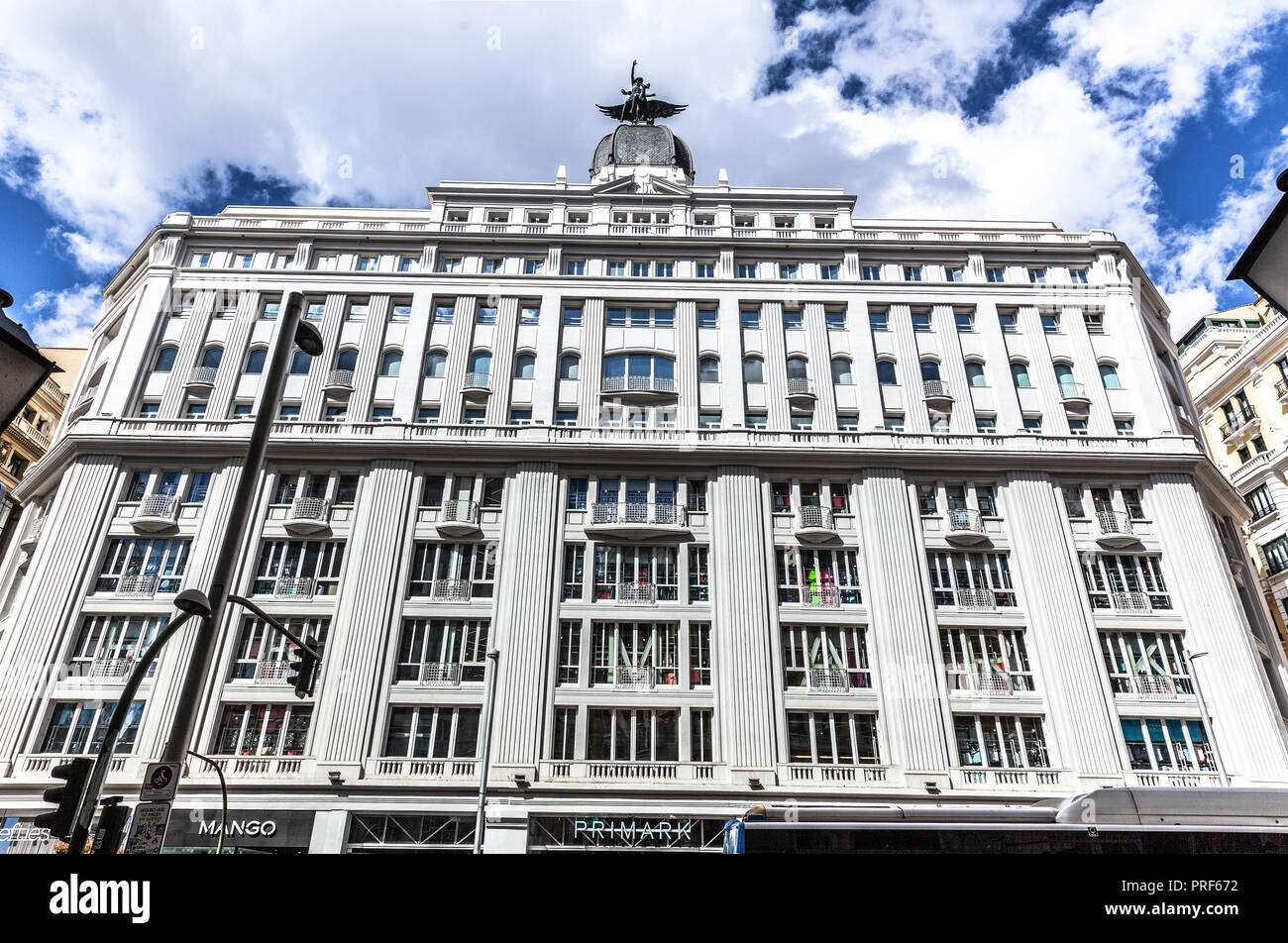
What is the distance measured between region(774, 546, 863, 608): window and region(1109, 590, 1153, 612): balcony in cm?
1078

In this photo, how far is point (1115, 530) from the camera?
3400 cm

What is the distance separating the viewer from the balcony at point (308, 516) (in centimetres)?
3294

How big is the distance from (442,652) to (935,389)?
87.4 feet

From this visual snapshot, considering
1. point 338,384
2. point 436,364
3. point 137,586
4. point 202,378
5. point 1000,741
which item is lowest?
point 1000,741

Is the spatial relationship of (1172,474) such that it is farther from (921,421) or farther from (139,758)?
(139,758)

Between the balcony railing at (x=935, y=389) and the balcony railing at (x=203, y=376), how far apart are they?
35.3 meters

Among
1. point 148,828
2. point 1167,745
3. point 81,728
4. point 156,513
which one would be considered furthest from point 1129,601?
point 81,728

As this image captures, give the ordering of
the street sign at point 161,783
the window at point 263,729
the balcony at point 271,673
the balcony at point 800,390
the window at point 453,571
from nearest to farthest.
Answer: the street sign at point 161,783 < the window at point 263,729 < the balcony at point 271,673 < the window at point 453,571 < the balcony at point 800,390

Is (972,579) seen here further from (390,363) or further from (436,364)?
(390,363)

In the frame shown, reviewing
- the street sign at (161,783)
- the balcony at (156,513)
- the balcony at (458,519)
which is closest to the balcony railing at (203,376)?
the balcony at (156,513)

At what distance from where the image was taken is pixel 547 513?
3372 centimetres

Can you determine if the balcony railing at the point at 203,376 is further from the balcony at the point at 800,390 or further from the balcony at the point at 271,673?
the balcony at the point at 800,390

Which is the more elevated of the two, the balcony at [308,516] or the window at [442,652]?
the balcony at [308,516]
